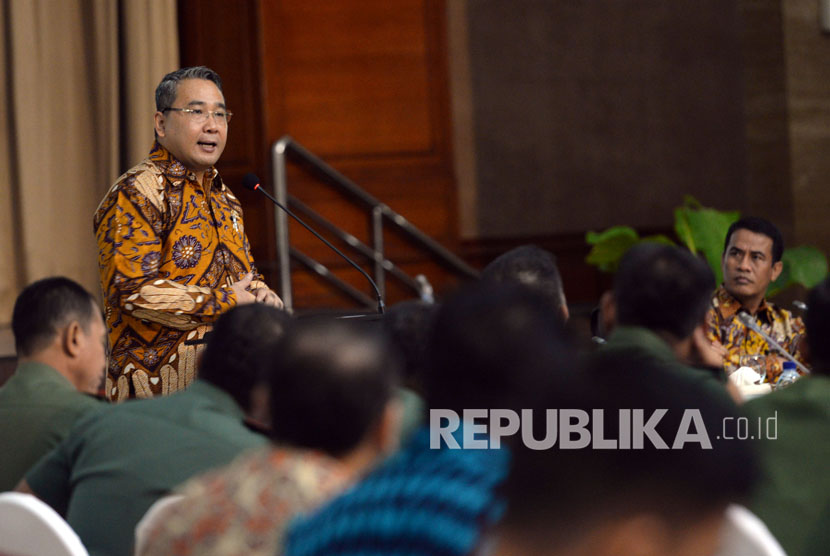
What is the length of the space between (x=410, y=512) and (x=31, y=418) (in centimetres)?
117

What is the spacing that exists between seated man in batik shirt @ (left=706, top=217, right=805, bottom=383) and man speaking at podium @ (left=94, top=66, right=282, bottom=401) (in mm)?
1628

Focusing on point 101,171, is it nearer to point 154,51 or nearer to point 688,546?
point 154,51

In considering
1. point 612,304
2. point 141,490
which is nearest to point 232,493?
point 141,490

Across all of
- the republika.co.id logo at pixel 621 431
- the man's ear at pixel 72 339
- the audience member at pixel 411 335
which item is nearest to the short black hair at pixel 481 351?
the audience member at pixel 411 335

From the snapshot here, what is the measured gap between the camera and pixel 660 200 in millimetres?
6727

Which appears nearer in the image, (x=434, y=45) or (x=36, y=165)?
(x=36, y=165)

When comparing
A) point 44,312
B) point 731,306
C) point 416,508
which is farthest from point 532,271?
point 731,306

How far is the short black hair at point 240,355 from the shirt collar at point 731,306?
2.19 m

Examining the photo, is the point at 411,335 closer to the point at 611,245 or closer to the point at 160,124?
the point at 160,124

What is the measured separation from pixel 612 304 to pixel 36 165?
152 inches

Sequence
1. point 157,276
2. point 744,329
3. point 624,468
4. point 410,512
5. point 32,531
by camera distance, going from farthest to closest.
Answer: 1. point 744,329
2. point 157,276
3. point 32,531
4. point 410,512
5. point 624,468

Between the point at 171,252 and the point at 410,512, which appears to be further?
the point at 171,252

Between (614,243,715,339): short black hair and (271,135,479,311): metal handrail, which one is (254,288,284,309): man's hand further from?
(271,135,479,311): metal handrail

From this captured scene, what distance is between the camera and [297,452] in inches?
50.2
